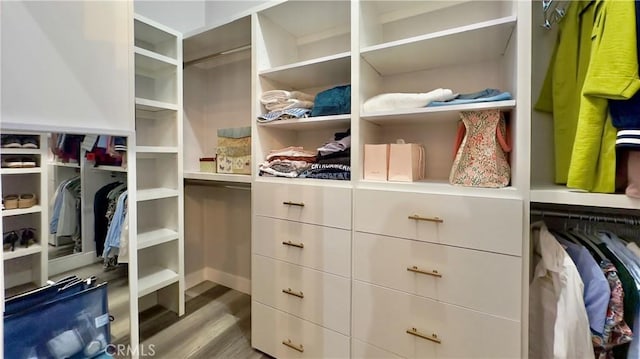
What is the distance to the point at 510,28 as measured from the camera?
113 centimetres

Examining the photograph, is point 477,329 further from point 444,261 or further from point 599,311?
point 599,311

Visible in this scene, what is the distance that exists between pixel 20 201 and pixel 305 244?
1.21 metres

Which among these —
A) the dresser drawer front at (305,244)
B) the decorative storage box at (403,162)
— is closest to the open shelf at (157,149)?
the dresser drawer front at (305,244)

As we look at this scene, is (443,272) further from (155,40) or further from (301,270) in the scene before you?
(155,40)

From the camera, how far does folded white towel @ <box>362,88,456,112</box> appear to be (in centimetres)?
122

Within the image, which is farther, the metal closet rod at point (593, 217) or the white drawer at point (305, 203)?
the white drawer at point (305, 203)

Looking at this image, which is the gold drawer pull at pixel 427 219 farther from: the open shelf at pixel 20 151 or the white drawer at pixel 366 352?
the open shelf at pixel 20 151

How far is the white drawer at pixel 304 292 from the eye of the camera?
4.57 feet

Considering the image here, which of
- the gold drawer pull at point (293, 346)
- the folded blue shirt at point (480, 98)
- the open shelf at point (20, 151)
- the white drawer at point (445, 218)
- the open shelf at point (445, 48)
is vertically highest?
the open shelf at point (445, 48)

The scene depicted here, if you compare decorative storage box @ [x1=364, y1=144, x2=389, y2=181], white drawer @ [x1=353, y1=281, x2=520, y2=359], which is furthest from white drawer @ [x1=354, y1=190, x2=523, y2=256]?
white drawer @ [x1=353, y1=281, x2=520, y2=359]

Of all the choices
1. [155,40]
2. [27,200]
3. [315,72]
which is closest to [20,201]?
[27,200]

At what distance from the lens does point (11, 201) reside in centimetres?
113

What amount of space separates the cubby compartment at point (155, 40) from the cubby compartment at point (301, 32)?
27.2 inches

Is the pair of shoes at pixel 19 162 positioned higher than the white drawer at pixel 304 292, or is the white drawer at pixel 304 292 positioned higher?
the pair of shoes at pixel 19 162
